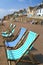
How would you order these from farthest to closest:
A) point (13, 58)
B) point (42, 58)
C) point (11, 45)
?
point (11, 45)
point (42, 58)
point (13, 58)

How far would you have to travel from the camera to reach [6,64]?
5.62 meters

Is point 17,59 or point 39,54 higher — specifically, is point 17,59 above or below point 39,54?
above

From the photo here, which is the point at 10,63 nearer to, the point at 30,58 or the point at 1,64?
the point at 1,64

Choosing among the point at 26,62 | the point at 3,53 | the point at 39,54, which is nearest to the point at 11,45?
the point at 3,53

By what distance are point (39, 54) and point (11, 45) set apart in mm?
1273

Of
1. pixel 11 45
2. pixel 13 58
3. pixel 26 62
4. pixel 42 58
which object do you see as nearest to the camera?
pixel 13 58

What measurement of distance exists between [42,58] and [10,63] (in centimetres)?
139

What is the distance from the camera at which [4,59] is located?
6105 mm

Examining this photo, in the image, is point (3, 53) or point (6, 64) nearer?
point (6, 64)

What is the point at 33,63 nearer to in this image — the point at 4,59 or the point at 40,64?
the point at 40,64

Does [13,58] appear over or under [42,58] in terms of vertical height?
over

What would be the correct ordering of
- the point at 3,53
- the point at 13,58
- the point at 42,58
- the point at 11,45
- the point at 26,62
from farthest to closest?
the point at 11,45 → the point at 3,53 → the point at 42,58 → the point at 26,62 → the point at 13,58

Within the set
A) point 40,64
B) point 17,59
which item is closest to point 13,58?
point 17,59

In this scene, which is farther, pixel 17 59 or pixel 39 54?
pixel 39 54
